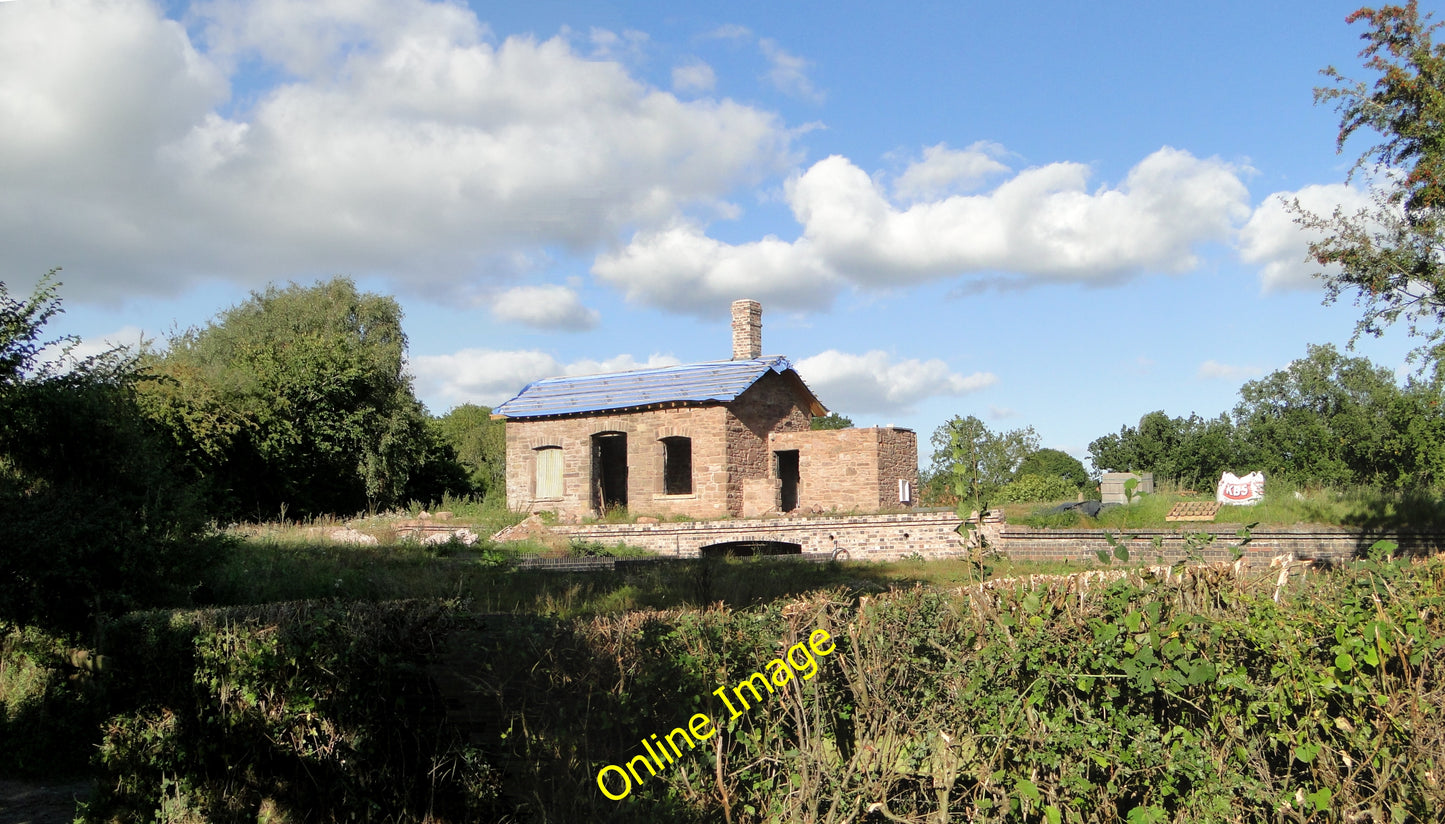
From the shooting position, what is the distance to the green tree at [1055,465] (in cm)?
5422

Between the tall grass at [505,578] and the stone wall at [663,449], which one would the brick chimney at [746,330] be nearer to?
the stone wall at [663,449]

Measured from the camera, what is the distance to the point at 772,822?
12.7 ft

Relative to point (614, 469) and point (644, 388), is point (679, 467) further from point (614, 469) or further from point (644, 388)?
point (644, 388)

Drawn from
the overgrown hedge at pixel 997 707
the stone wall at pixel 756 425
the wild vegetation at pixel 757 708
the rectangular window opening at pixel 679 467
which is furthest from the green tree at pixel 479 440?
the overgrown hedge at pixel 997 707

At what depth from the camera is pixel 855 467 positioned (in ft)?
76.7

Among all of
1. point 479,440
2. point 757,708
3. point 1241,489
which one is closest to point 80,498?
point 757,708

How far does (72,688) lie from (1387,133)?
18.6m

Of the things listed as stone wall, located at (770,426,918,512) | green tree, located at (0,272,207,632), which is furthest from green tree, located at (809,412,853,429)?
green tree, located at (0,272,207,632)

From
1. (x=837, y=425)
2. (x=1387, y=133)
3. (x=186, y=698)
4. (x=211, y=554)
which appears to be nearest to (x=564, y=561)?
(x=211, y=554)

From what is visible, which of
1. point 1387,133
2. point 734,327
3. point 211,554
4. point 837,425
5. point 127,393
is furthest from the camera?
point 837,425

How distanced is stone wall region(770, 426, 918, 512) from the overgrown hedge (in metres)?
18.6

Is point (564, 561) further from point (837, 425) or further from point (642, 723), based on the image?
point (837, 425)

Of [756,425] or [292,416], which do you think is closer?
[756,425]

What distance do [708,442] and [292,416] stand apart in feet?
40.9
